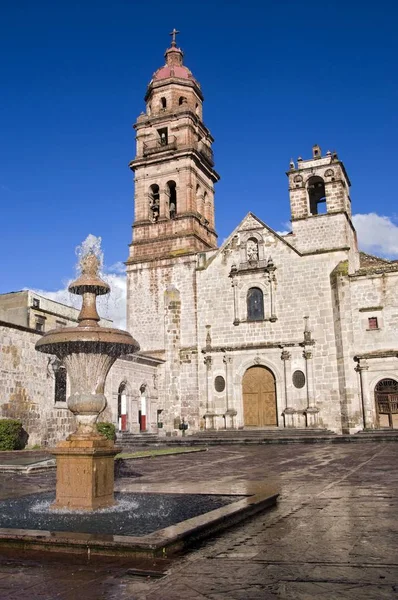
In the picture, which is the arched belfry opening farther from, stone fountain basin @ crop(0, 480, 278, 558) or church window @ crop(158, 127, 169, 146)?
stone fountain basin @ crop(0, 480, 278, 558)

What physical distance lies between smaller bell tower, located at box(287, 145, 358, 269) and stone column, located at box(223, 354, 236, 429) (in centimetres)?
A: 735

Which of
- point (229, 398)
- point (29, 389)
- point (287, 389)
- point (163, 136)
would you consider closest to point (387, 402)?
point (287, 389)

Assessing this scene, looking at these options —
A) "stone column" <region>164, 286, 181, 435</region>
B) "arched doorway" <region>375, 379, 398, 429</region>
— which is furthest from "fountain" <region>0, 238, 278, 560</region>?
"stone column" <region>164, 286, 181, 435</region>

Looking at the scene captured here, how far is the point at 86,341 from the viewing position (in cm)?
820

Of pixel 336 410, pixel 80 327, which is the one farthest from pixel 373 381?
pixel 80 327

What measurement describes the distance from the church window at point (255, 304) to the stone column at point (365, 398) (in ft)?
19.9

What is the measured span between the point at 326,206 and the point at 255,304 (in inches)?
260

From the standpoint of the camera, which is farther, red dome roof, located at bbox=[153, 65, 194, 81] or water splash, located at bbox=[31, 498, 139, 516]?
red dome roof, located at bbox=[153, 65, 194, 81]

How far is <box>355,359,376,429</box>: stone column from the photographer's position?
2694cm

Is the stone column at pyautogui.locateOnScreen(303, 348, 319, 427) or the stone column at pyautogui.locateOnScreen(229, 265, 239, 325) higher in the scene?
the stone column at pyautogui.locateOnScreen(229, 265, 239, 325)

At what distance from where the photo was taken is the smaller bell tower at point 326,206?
30125mm

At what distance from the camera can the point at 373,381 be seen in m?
27.3

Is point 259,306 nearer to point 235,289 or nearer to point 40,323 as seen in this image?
point 235,289

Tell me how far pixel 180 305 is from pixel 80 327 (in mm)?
24182
